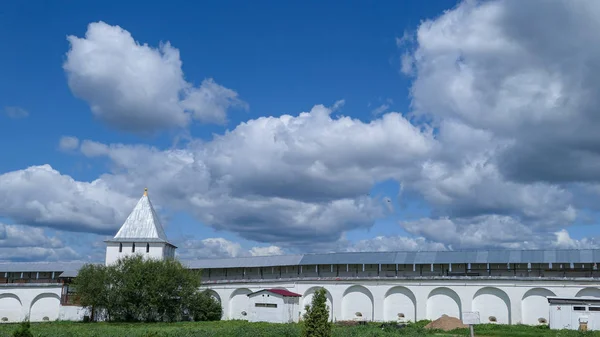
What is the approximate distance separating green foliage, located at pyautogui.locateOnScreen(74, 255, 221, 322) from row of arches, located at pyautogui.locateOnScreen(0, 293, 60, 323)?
4894 mm

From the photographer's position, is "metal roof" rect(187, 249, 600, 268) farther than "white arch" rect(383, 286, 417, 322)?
No

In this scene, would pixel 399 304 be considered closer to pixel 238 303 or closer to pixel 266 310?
pixel 266 310

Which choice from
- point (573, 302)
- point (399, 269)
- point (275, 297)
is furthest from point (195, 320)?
point (573, 302)

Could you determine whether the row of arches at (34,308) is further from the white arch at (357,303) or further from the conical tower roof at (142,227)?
the white arch at (357,303)

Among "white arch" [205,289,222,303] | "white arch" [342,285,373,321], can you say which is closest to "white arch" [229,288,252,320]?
"white arch" [205,289,222,303]

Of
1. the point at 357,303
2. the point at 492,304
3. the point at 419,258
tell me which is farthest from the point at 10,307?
the point at 492,304

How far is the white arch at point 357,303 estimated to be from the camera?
122 feet

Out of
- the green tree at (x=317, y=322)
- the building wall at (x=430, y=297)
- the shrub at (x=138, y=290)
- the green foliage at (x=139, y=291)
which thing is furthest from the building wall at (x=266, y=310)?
the green tree at (x=317, y=322)

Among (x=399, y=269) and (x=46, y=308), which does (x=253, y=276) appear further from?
(x=46, y=308)

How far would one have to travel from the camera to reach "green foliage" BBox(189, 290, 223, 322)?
126 ft

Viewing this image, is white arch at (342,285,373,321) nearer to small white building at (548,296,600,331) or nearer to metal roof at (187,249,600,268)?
metal roof at (187,249,600,268)

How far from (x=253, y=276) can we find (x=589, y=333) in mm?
23257

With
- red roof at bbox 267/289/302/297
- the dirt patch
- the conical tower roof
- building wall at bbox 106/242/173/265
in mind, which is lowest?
the dirt patch

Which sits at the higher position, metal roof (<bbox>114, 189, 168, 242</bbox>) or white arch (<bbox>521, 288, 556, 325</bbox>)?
metal roof (<bbox>114, 189, 168, 242</bbox>)
